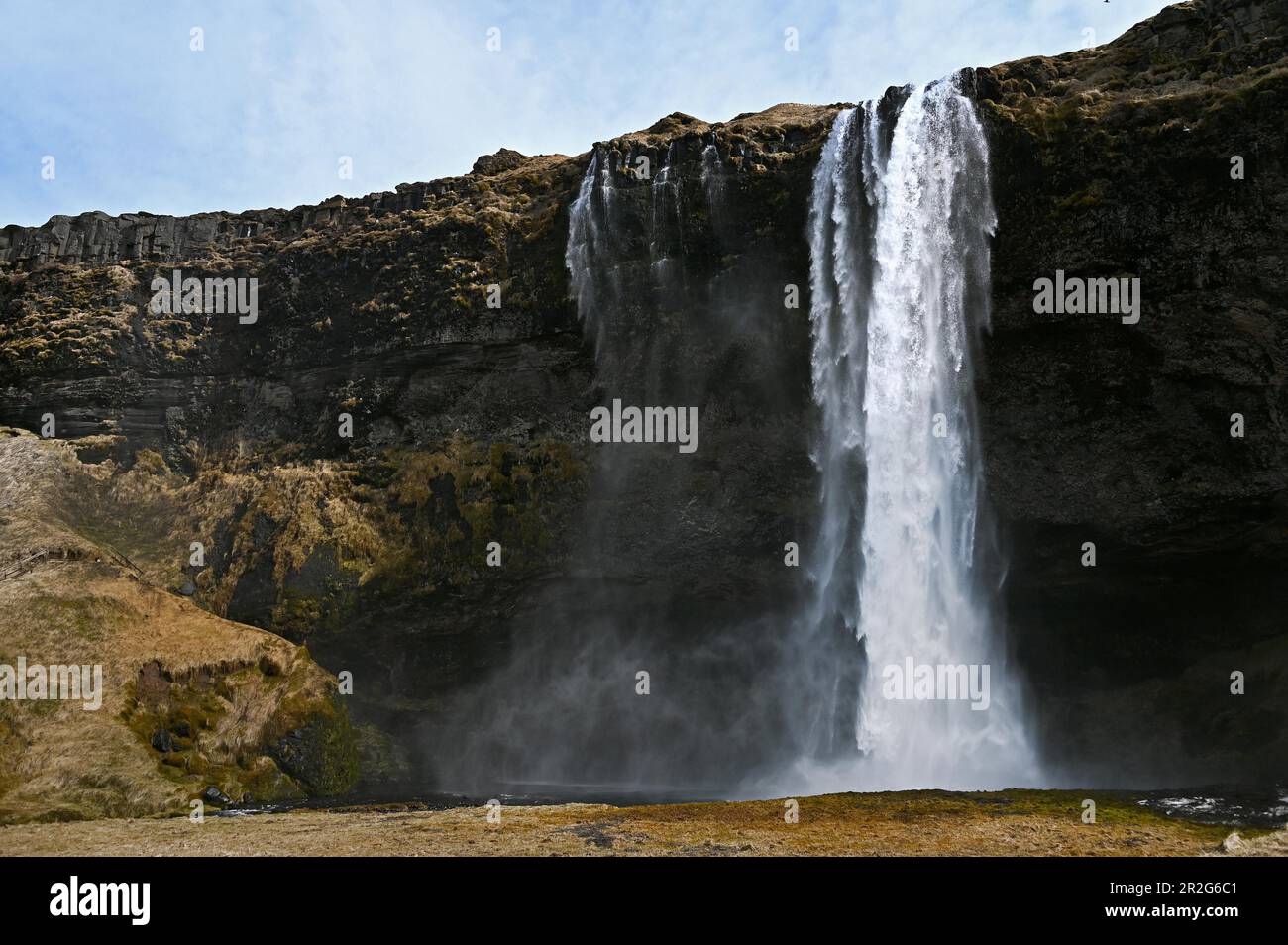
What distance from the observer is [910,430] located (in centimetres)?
3981

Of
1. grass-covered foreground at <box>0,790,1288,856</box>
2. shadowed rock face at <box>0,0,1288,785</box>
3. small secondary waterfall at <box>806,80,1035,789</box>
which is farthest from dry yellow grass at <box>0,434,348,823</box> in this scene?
small secondary waterfall at <box>806,80,1035,789</box>

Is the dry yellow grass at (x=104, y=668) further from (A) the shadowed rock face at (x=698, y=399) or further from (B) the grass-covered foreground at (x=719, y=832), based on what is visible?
(A) the shadowed rock face at (x=698, y=399)

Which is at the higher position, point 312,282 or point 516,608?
point 312,282

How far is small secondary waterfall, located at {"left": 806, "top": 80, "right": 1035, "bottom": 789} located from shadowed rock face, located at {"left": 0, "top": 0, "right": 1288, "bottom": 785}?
1.18 m

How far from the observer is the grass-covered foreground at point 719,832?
2212cm

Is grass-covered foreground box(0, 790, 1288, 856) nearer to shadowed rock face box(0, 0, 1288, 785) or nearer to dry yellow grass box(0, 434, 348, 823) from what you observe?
dry yellow grass box(0, 434, 348, 823)

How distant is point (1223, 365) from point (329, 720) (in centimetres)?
3380

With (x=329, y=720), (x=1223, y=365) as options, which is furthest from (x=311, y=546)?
(x=1223, y=365)

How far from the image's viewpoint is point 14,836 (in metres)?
27.1

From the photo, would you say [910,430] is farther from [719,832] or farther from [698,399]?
[719,832]

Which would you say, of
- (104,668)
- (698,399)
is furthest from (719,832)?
(104,668)

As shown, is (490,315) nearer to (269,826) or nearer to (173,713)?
(173,713)

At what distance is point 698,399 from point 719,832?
23.1 meters

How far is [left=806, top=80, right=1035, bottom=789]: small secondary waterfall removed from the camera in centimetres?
3834
